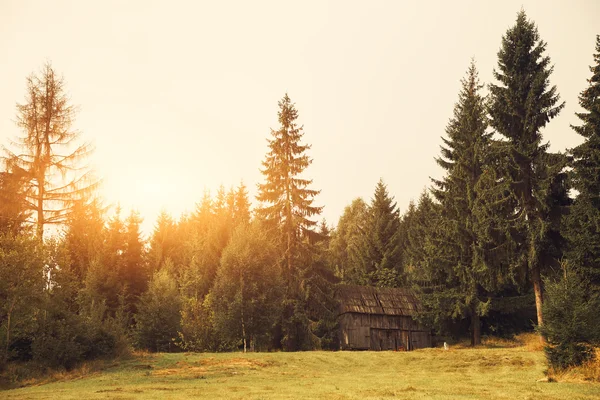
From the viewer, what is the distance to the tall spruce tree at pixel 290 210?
45094 millimetres

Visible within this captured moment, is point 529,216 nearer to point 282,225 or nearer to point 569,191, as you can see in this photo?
point 569,191

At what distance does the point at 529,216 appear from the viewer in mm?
37062

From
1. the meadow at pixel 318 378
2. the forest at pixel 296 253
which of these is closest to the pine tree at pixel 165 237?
the forest at pixel 296 253

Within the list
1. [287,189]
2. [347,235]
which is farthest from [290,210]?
[347,235]

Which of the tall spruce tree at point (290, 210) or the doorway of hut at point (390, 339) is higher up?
the tall spruce tree at point (290, 210)

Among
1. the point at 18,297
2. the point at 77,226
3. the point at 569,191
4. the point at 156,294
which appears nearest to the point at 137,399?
the point at 18,297

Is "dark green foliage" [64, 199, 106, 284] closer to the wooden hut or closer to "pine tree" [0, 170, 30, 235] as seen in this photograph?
"pine tree" [0, 170, 30, 235]

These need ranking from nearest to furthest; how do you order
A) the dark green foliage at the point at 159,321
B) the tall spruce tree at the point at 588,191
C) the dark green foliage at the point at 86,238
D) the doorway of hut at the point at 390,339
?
1. the tall spruce tree at the point at 588,191
2. the dark green foliage at the point at 159,321
3. the dark green foliage at the point at 86,238
4. the doorway of hut at the point at 390,339

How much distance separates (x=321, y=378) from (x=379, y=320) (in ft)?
87.8

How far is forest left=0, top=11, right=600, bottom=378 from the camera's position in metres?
27.1

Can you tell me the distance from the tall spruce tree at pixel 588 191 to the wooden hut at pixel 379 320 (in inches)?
797

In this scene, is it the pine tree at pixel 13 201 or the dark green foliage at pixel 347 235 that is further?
the dark green foliage at pixel 347 235

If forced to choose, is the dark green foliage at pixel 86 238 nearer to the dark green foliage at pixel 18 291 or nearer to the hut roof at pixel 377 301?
the dark green foliage at pixel 18 291

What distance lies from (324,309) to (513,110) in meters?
23.2
